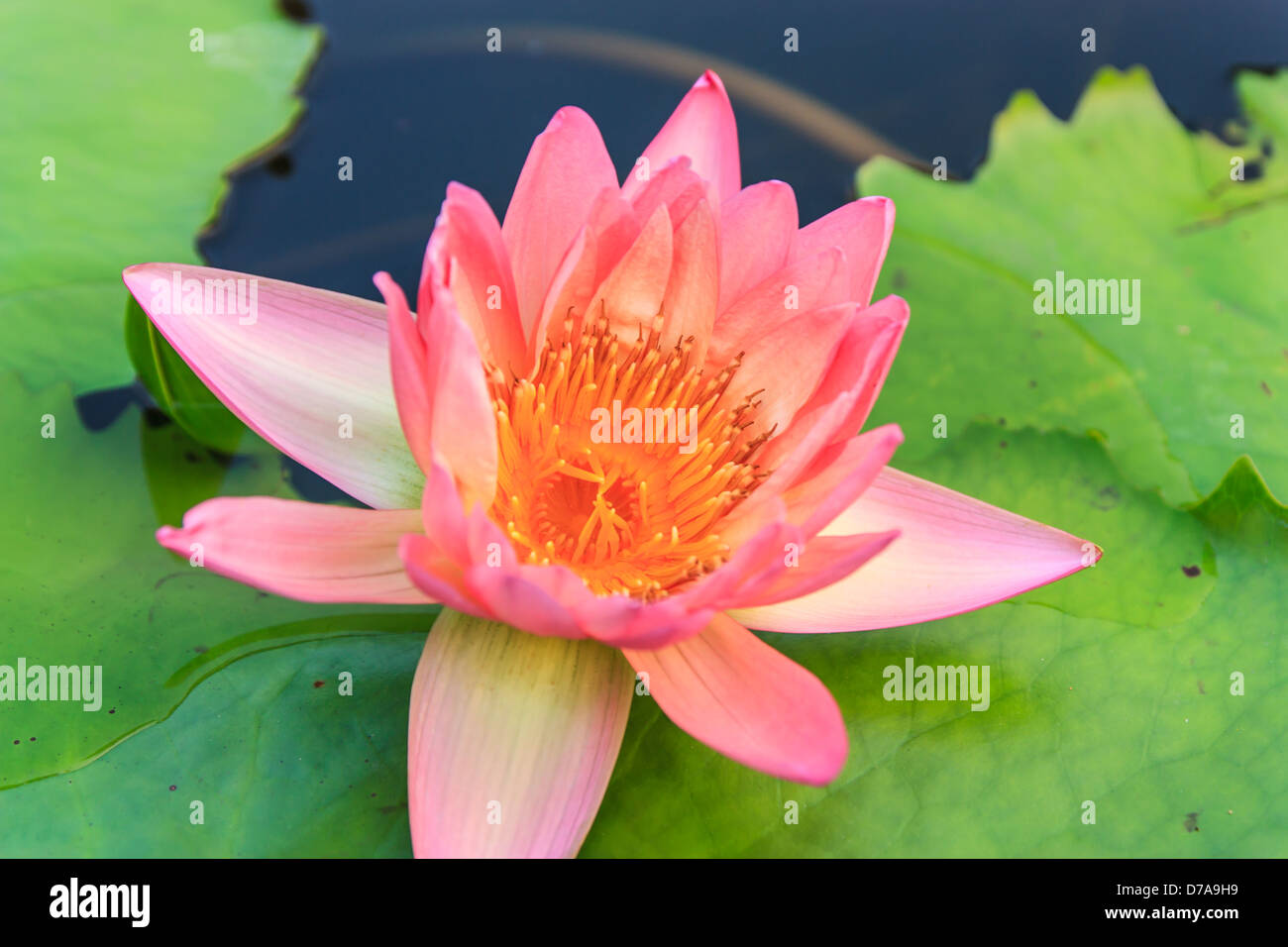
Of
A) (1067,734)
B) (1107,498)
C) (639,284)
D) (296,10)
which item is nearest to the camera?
(1067,734)

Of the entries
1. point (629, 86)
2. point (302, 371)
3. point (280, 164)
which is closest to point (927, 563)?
point (302, 371)

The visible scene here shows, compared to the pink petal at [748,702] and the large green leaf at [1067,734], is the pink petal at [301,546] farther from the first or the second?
the large green leaf at [1067,734]

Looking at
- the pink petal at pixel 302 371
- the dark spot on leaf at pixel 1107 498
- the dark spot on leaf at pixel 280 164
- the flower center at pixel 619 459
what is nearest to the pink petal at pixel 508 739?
the flower center at pixel 619 459

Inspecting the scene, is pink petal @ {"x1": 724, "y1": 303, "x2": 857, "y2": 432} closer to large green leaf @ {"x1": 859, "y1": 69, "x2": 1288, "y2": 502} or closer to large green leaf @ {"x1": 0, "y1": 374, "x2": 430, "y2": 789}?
large green leaf @ {"x1": 859, "y1": 69, "x2": 1288, "y2": 502}

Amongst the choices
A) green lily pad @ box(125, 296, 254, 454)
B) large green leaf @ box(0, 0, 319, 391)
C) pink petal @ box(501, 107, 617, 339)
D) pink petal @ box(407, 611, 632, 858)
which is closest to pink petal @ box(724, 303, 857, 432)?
pink petal @ box(501, 107, 617, 339)

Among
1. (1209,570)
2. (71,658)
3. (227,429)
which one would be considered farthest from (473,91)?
(1209,570)

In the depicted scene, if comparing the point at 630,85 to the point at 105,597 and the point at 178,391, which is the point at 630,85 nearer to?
the point at 178,391
